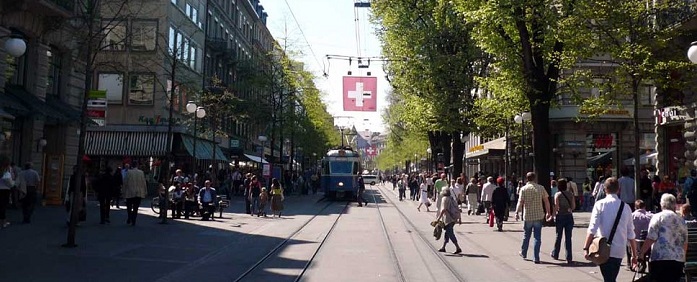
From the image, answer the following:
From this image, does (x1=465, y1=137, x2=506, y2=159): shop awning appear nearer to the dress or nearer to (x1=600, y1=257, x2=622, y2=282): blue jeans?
the dress

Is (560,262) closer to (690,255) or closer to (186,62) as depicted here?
(690,255)

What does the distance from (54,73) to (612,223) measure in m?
23.7

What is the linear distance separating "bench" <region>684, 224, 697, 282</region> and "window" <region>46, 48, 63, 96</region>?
74.4 feet

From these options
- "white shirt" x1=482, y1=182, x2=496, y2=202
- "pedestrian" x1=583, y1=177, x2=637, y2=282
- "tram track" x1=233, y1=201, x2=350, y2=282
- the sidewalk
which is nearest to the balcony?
the sidewalk

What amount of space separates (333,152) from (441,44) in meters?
12.8

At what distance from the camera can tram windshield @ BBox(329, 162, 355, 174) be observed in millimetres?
45219

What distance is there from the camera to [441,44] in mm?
35906

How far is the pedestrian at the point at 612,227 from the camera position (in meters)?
8.22

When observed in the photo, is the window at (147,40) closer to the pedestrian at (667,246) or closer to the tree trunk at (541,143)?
the tree trunk at (541,143)

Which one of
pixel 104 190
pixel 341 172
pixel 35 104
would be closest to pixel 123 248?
pixel 104 190

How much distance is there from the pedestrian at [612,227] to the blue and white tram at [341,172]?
36688mm

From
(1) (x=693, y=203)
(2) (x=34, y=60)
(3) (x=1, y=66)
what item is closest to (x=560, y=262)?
(1) (x=693, y=203)

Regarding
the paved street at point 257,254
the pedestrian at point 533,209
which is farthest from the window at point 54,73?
the pedestrian at point 533,209

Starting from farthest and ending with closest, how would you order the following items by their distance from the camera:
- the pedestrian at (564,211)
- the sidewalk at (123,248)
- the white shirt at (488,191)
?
the white shirt at (488,191) < the pedestrian at (564,211) < the sidewalk at (123,248)
